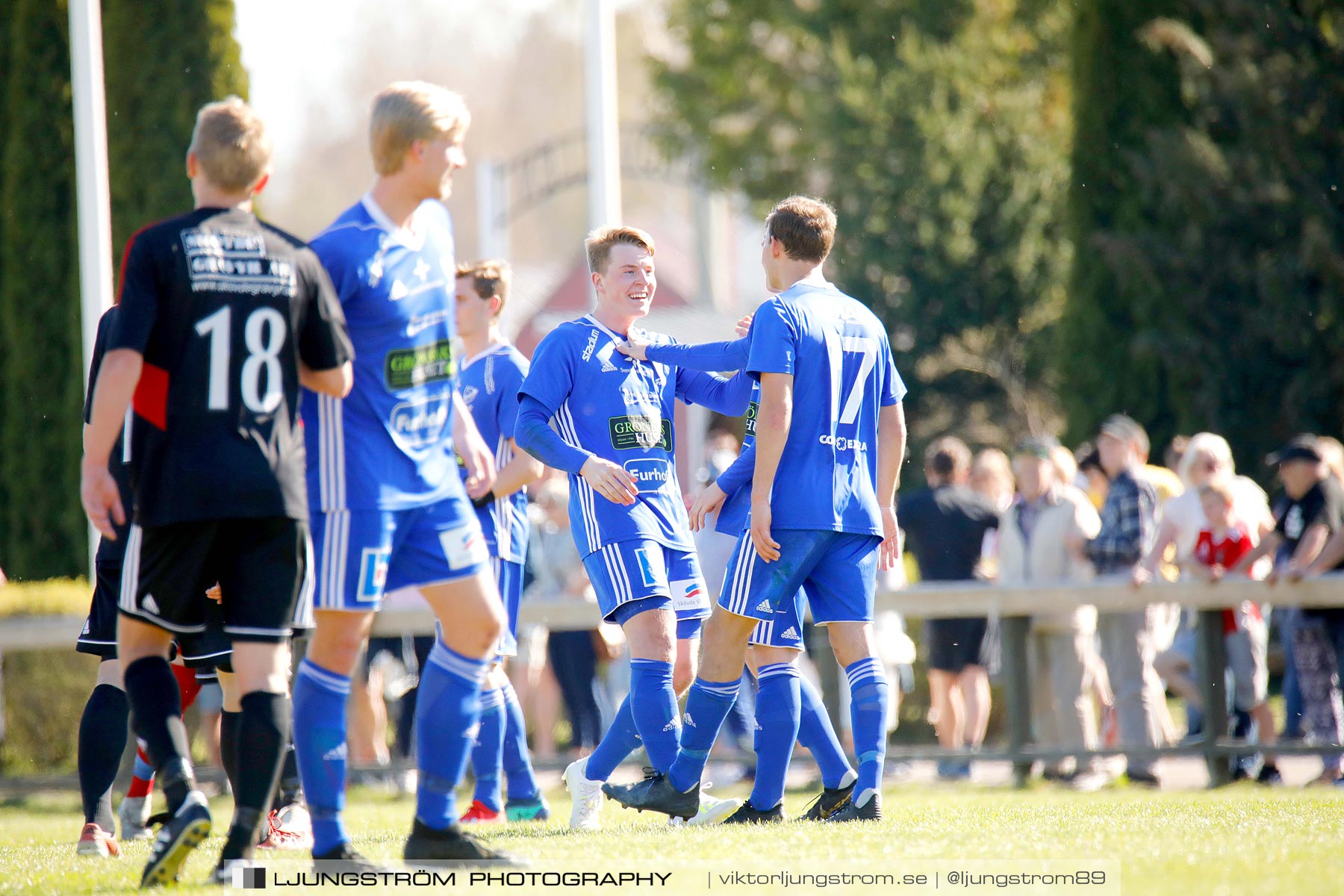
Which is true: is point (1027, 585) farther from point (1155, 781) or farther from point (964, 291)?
point (964, 291)

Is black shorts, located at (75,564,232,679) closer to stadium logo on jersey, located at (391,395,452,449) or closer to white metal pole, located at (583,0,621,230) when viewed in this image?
stadium logo on jersey, located at (391,395,452,449)

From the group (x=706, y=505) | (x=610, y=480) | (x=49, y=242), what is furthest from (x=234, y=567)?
(x=49, y=242)

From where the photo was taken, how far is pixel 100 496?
4004mm

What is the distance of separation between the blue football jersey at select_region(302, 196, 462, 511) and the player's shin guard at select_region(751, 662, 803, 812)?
6.31ft

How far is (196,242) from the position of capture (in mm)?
4039

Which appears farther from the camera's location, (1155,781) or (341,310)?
(1155,781)

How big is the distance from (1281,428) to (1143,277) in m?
2.19

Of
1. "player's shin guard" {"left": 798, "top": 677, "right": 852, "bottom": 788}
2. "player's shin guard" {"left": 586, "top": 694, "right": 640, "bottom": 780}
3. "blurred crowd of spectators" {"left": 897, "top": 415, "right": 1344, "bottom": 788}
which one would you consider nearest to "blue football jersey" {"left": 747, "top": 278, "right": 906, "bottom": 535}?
"player's shin guard" {"left": 798, "top": 677, "right": 852, "bottom": 788}

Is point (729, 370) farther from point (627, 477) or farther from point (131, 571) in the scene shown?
point (131, 571)

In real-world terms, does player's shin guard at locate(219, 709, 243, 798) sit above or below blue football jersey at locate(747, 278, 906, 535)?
below

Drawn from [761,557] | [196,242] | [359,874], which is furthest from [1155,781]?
[196,242]

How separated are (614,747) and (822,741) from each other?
83cm

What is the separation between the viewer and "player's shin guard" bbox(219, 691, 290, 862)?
4.08m

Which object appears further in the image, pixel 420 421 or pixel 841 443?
pixel 841 443
